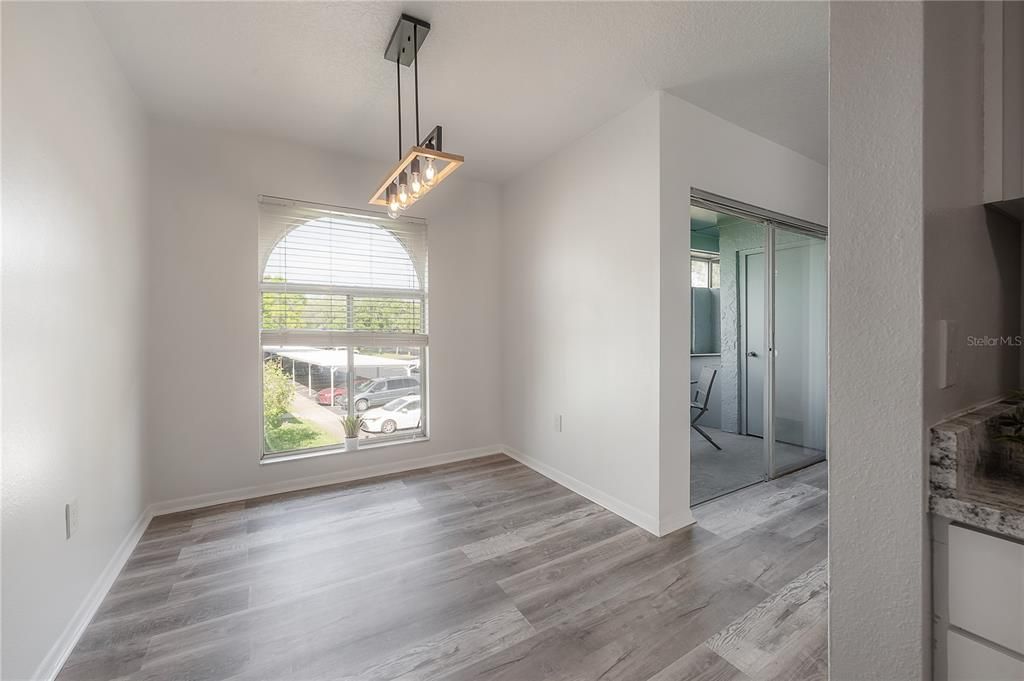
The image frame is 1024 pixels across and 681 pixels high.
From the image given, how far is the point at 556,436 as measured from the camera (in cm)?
340

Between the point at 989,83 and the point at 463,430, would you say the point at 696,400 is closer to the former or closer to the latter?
the point at 463,430

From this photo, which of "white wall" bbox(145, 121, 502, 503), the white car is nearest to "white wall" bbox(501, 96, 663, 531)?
the white car

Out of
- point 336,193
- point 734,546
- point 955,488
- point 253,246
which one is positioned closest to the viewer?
point 955,488

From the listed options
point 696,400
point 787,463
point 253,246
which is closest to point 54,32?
point 253,246

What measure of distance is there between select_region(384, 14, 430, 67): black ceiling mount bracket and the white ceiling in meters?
0.03

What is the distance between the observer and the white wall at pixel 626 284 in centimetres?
250

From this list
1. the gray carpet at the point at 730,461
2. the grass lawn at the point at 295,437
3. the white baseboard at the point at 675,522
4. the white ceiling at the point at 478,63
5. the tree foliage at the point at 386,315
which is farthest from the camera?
the tree foliage at the point at 386,315

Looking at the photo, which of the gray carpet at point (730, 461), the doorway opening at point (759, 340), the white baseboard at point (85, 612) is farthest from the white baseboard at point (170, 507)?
the doorway opening at point (759, 340)

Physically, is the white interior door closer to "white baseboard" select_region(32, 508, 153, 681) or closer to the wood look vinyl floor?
the wood look vinyl floor

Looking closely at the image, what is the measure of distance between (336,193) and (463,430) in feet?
7.56

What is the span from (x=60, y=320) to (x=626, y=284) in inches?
108

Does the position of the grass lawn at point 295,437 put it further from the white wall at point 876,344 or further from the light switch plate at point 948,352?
the light switch plate at point 948,352

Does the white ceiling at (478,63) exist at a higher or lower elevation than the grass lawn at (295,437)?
higher

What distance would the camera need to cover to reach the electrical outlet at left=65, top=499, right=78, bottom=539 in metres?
1.62
